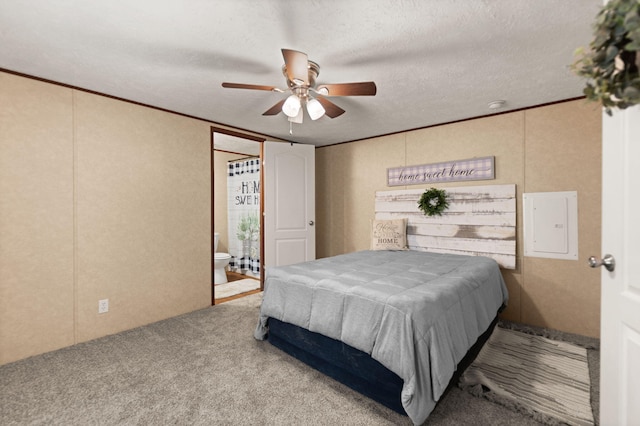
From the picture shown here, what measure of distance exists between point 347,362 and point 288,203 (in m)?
2.76

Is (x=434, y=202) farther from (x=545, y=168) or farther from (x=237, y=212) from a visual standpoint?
(x=237, y=212)

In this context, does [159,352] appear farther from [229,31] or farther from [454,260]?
[454,260]

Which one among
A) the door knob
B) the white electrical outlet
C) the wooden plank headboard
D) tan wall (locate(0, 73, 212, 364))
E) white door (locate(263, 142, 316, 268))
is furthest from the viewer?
Result: white door (locate(263, 142, 316, 268))

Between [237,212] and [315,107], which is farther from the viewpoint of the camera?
[237,212]

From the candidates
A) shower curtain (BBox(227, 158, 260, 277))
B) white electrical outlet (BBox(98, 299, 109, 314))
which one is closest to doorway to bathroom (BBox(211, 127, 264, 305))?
shower curtain (BBox(227, 158, 260, 277))

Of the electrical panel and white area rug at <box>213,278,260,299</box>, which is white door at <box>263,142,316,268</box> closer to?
white area rug at <box>213,278,260,299</box>

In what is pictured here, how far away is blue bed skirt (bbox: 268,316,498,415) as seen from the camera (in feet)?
5.89

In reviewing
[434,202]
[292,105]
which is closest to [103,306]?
[292,105]

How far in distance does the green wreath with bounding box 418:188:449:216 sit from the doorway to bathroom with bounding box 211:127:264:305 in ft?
8.70

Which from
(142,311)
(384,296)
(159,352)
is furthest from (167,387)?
(384,296)

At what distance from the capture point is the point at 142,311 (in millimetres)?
3080

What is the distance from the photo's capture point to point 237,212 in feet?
18.9

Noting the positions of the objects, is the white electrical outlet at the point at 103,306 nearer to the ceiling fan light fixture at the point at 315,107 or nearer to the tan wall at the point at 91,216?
the tan wall at the point at 91,216

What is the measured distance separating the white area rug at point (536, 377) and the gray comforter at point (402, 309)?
1.05 ft
